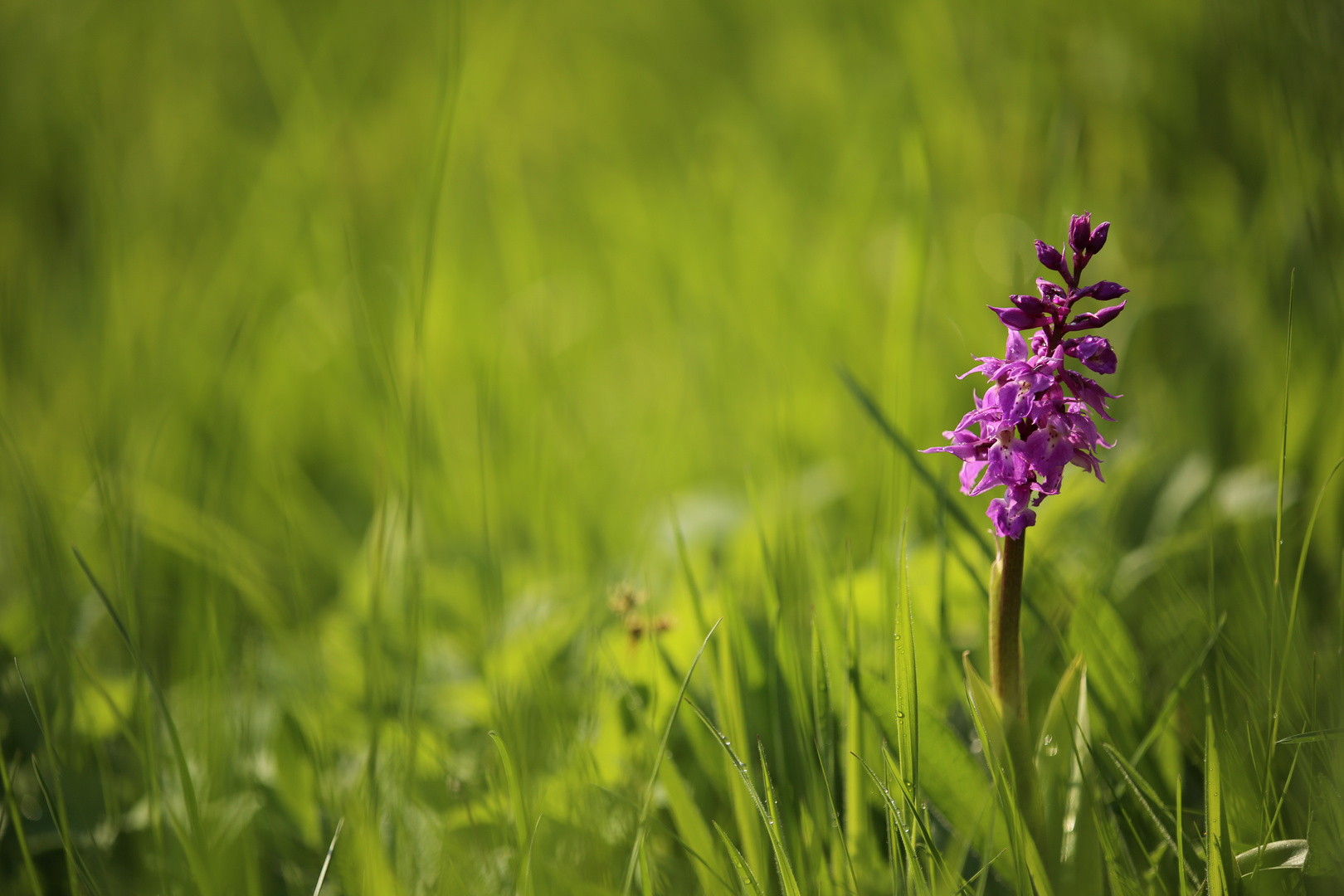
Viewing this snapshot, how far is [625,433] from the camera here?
7.41 feet

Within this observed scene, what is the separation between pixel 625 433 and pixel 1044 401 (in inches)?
62.4

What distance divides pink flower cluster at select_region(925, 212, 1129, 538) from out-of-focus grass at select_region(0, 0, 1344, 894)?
0.88ft

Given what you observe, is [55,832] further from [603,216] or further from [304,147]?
[603,216]

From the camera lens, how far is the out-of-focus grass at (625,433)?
0.99 meters

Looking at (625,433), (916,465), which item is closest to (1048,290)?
(916,465)

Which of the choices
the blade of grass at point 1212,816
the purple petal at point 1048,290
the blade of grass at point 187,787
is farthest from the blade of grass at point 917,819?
the blade of grass at point 187,787

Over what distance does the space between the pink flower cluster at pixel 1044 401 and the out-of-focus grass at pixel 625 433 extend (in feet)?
0.88

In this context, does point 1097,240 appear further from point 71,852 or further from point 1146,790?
point 71,852

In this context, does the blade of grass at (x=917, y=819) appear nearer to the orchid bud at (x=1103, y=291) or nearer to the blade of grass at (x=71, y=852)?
the orchid bud at (x=1103, y=291)

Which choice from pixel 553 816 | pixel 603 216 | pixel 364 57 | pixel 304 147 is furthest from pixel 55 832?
pixel 364 57

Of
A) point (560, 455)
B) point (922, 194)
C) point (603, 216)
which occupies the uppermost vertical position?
point (603, 216)

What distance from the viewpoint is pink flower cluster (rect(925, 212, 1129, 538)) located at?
0.73m

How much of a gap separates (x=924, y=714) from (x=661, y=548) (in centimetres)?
88

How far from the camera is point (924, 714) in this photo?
897 mm
